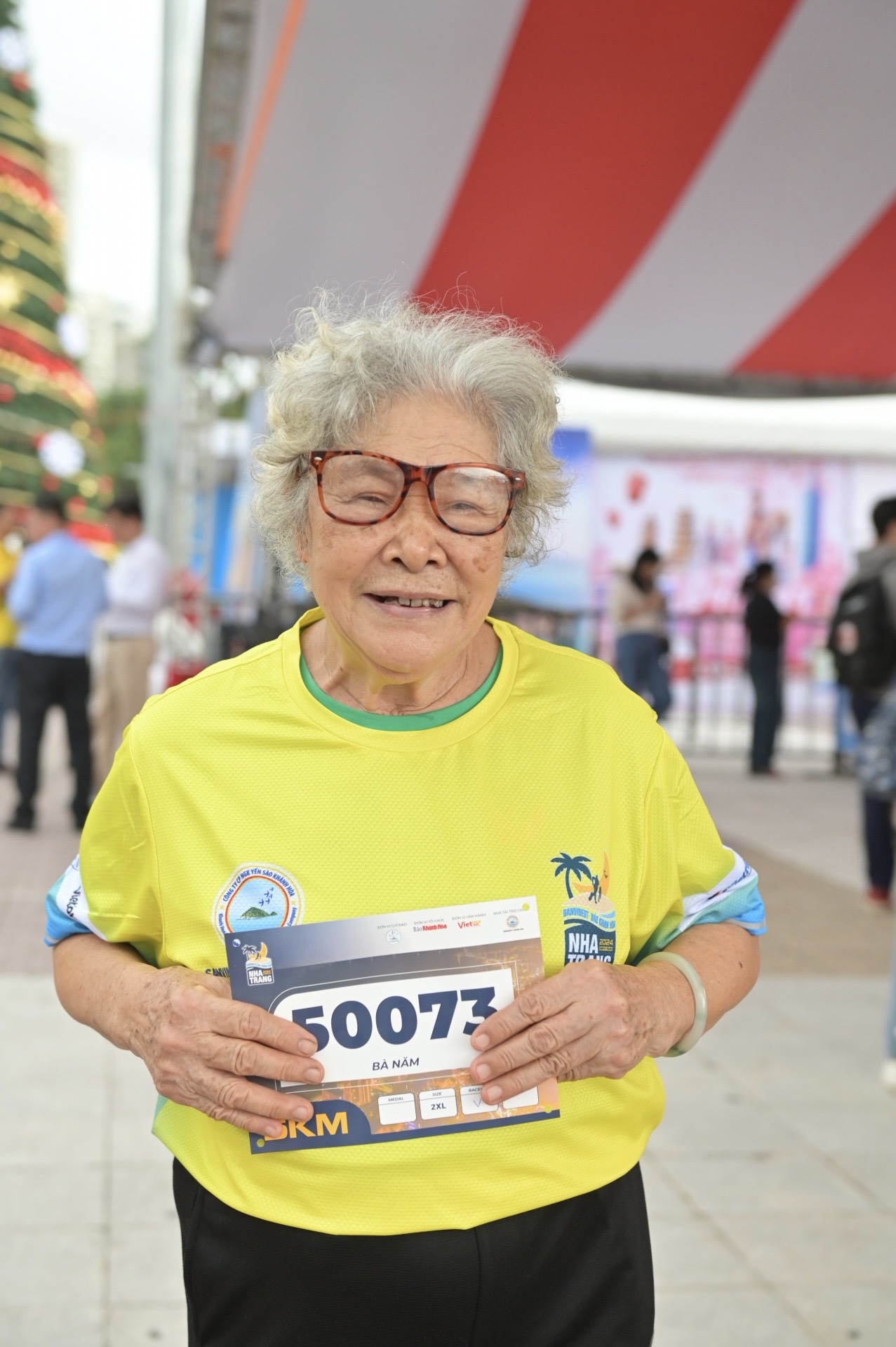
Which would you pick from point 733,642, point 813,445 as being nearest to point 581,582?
point 733,642

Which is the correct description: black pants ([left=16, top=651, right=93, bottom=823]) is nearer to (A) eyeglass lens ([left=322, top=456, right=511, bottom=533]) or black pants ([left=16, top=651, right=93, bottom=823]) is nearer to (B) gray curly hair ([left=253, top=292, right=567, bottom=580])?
(B) gray curly hair ([left=253, top=292, right=567, bottom=580])

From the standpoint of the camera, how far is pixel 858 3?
15.1 ft

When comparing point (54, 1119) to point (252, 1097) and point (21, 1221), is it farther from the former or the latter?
point (252, 1097)

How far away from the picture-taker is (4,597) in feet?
34.8

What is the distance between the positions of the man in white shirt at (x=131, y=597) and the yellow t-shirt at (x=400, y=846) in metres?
7.21

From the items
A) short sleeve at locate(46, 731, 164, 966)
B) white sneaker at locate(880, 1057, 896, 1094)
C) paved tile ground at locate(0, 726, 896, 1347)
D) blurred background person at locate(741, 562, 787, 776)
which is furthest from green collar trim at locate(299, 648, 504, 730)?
blurred background person at locate(741, 562, 787, 776)

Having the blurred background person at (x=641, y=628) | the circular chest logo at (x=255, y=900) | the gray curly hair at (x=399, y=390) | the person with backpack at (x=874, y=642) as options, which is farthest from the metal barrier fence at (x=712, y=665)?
the circular chest logo at (x=255, y=900)

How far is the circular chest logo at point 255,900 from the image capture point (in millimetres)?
1604

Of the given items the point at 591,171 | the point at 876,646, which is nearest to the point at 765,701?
the point at 876,646

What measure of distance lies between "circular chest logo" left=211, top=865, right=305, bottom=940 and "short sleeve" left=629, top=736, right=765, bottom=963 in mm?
445

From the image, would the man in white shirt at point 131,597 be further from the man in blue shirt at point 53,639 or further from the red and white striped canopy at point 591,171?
the red and white striped canopy at point 591,171

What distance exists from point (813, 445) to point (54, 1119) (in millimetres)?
12676

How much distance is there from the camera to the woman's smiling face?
163 centimetres

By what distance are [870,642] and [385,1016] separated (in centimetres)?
519
